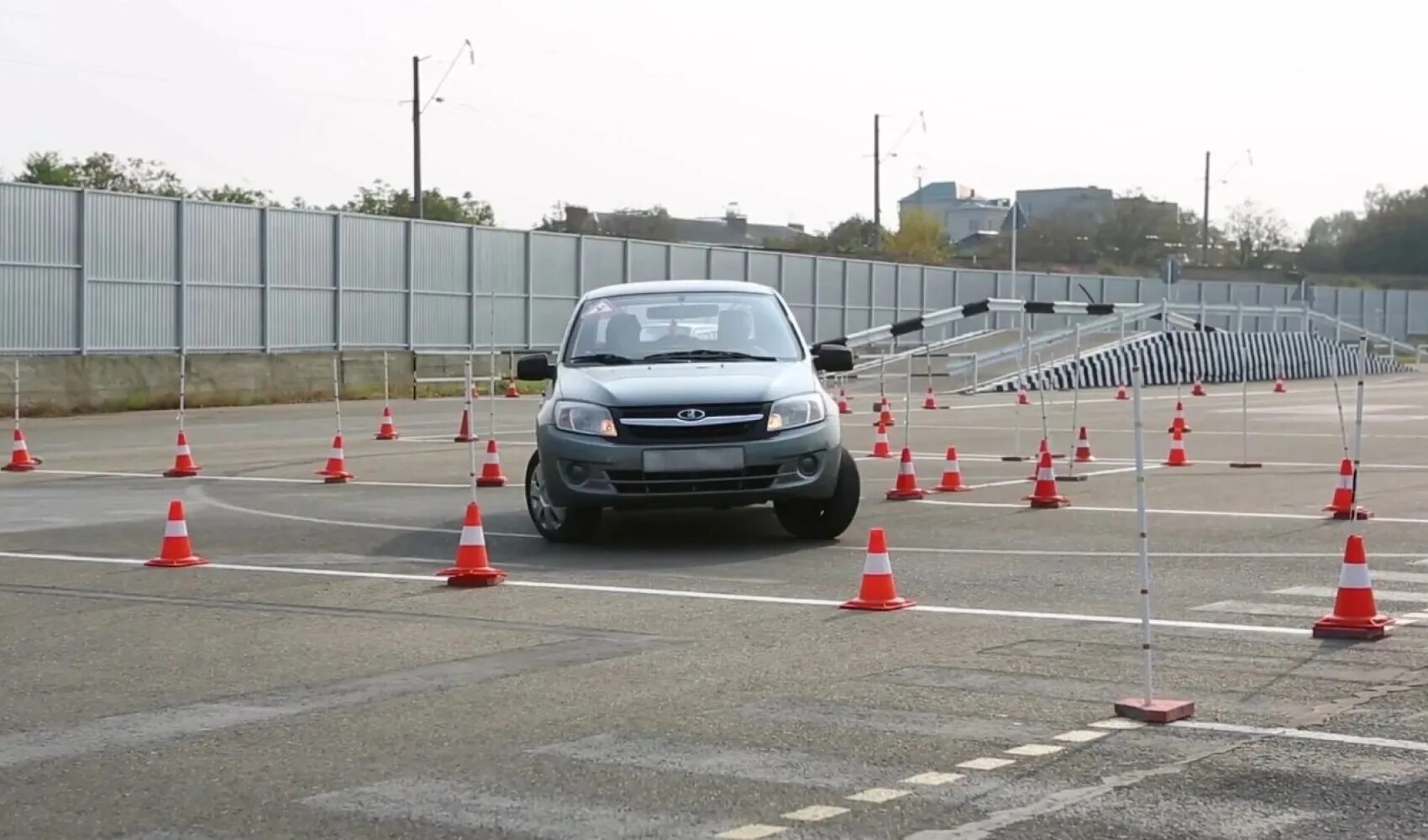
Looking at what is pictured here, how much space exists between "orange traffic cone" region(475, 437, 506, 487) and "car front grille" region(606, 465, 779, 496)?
5.98 m

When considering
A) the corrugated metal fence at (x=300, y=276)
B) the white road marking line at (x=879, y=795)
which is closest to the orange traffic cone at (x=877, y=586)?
the white road marking line at (x=879, y=795)

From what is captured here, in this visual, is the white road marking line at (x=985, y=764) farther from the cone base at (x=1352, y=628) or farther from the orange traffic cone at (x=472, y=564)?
the orange traffic cone at (x=472, y=564)

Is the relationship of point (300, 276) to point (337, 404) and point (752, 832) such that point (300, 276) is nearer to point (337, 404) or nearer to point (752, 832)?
point (337, 404)

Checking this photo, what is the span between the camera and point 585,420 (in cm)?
1348

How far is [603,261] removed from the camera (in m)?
52.8

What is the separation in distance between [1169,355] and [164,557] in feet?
137

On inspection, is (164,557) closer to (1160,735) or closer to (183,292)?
(1160,735)

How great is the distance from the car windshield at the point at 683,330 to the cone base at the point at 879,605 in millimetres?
3838

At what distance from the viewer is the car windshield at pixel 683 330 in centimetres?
1442

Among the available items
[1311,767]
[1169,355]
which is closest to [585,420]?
[1311,767]

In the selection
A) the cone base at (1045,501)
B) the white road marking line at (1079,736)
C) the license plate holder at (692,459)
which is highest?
the license plate holder at (692,459)

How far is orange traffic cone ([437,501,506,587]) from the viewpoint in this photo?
1186cm

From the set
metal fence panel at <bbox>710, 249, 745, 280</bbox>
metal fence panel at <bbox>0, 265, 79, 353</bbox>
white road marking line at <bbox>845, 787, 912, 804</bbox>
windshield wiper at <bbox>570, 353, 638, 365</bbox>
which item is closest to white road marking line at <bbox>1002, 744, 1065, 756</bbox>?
white road marking line at <bbox>845, 787, 912, 804</bbox>

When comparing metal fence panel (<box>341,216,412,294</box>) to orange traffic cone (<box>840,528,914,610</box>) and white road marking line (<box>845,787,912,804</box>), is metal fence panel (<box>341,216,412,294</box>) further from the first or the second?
white road marking line (<box>845,787,912,804</box>)
